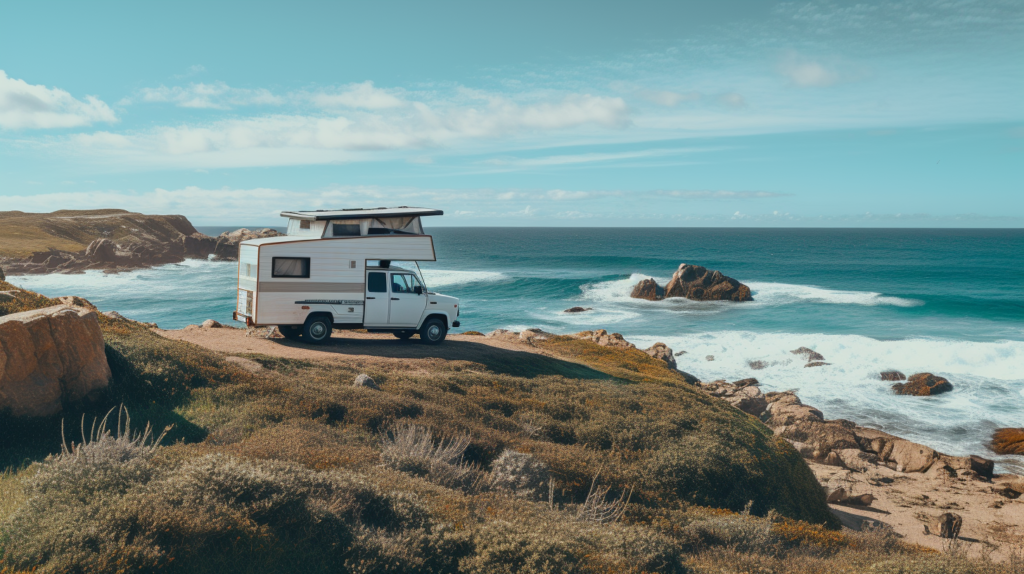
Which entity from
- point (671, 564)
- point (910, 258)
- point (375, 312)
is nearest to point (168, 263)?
point (375, 312)

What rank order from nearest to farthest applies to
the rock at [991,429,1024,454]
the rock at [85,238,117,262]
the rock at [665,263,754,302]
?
the rock at [991,429,1024,454] → the rock at [665,263,754,302] → the rock at [85,238,117,262]

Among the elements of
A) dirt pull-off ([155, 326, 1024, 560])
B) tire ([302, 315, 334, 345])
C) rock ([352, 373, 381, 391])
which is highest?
tire ([302, 315, 334, 345])

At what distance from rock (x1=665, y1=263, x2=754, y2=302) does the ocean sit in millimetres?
1671

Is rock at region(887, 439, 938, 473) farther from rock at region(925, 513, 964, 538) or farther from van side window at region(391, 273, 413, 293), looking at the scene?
van side window at region(391, 273, 413, 293)

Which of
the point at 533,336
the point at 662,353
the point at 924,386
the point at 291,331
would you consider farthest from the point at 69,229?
the point at 924,386

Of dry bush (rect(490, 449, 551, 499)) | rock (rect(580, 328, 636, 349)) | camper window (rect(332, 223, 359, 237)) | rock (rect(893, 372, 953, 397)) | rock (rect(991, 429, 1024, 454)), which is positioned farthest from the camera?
A: rock (rect(580, 328, 636, 349))

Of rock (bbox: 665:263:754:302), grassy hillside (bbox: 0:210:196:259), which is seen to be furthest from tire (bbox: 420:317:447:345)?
grassy hillside (bbox: 0:210:196:259)

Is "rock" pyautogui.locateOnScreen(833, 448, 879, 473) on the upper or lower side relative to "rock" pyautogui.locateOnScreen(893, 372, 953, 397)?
lower

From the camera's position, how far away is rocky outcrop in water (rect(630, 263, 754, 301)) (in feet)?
170

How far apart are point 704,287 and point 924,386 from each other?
2635cm

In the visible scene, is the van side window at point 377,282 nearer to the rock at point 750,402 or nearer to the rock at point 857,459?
the rock at point 750,402

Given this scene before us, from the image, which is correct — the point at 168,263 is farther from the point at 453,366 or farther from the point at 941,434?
the point at 941,434

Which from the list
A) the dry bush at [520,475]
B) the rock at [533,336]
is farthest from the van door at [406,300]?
the dry bush at [520,475]

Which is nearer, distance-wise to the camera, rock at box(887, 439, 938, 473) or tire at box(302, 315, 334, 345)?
tire at box(302, 315, 334, 345)
